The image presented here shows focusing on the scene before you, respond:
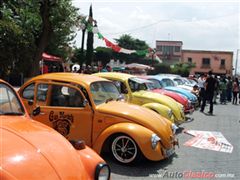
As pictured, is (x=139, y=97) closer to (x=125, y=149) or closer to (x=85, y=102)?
(x=85, y=102)

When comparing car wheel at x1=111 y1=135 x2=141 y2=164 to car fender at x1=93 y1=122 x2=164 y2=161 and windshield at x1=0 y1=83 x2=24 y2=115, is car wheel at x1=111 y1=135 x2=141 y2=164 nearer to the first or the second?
car fender at x1=93 y1=122 x2=164 y2=161

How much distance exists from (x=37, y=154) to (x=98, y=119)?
12.2ft

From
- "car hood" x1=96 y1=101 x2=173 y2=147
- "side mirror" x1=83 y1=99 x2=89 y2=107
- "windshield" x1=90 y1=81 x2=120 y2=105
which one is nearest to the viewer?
"car hood" x1=96 y1=101 x2=173 y2=147

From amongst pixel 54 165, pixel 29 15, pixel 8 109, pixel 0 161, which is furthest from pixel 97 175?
pixel 29 15

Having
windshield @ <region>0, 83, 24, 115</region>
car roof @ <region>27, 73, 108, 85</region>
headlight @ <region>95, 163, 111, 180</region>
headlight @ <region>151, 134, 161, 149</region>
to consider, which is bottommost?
headlight @ <region>151, 134, 161, 149</region>

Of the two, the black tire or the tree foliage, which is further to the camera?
the tree foliage

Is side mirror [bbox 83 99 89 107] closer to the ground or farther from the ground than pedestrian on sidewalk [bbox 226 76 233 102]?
farther from the ground

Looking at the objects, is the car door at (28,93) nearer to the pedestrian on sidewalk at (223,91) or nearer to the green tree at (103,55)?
the pedestrian on sidewalk at (223,91)

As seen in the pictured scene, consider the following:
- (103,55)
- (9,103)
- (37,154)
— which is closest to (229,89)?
(9,103)

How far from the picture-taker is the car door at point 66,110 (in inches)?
288

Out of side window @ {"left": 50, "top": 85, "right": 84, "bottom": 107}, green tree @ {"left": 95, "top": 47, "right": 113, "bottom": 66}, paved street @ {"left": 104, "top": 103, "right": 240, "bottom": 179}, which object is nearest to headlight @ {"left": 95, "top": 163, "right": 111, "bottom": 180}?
paved street @ {"left": 104, "top": 103, "right": 240, "bottom": 179}

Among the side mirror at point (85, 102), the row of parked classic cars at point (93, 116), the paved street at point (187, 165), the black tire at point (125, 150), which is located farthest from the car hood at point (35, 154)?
the side mirror at point (85, 102)

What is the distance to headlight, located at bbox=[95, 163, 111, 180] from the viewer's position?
396 centimetres

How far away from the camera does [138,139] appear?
6812 mm
